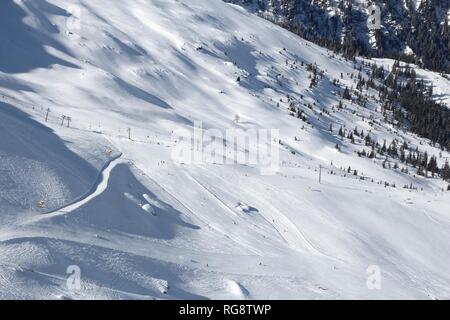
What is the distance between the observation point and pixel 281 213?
3681 cm

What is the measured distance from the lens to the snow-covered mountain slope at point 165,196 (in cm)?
2444

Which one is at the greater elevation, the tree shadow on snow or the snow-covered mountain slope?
the tree shadow on snow

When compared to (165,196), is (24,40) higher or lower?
higher

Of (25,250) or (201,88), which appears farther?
(201,88)

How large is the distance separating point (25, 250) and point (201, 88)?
60.4 meters

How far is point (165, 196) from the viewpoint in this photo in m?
34.6

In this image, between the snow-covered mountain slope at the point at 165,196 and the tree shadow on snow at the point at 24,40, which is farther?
the tree shadow on snow at the point at 24,40

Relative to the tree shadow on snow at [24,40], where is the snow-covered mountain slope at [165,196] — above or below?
below

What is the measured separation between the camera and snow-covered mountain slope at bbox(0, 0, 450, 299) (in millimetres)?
24438

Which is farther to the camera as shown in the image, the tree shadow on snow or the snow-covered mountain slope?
the tree shadow on snow

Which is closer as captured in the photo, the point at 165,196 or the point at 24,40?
the point at 165,196
